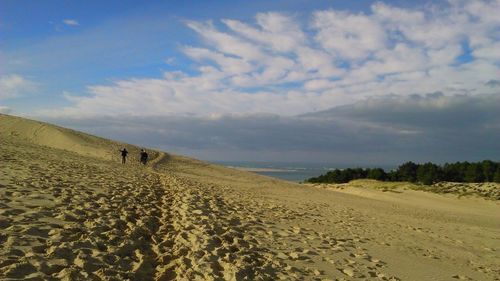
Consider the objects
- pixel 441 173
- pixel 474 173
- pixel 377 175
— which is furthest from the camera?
pixel 377 175

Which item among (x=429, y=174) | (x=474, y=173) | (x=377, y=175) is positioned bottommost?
(x=377, y=175)

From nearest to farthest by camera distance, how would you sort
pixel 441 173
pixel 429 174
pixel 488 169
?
pixel 488 169
pixel 429 174
pixel 441 173

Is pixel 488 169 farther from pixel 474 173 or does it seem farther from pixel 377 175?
pixel 377 175

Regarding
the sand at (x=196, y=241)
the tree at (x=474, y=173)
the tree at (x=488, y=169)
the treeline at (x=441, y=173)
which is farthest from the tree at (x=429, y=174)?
the sand at (x=196, y=241)

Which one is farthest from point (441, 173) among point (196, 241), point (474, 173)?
point (196, 241)

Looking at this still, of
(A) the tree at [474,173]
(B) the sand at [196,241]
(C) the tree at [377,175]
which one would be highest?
(A) the tree at [474,173]

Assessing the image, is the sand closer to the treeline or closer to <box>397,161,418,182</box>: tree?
the treeline

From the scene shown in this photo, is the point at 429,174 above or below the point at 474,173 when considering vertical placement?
below

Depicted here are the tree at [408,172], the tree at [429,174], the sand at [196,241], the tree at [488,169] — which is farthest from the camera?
the tree at [408,172]

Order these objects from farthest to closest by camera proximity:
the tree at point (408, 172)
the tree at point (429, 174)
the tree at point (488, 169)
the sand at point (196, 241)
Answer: the tree at point (408, 172) → the tree at point (429, 174) → the tree at point (488, 169) → the sand at point (196, 241)

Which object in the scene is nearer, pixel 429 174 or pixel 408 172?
pixel 429 174

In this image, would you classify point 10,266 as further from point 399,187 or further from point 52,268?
point 399,187

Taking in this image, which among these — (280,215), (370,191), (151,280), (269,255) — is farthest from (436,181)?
(151,280)

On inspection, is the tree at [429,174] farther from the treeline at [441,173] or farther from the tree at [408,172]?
the tree at [408,172]
